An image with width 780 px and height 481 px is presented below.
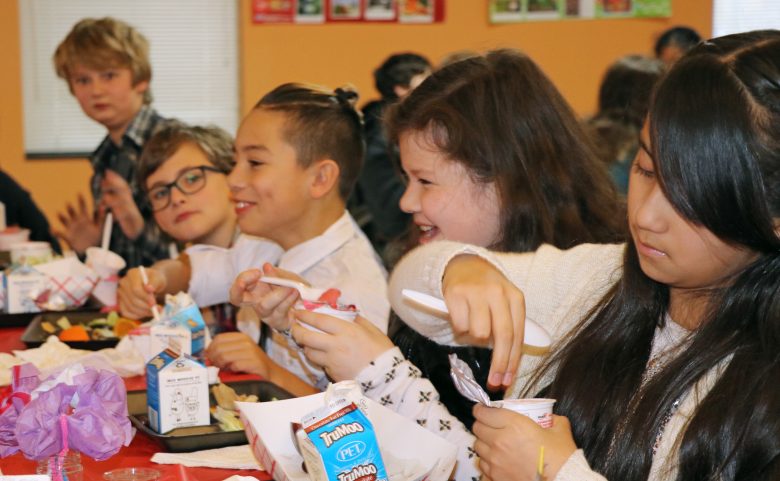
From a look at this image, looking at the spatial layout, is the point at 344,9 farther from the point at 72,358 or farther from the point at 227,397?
the point at 227,397

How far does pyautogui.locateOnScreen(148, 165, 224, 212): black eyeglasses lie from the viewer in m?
3.37

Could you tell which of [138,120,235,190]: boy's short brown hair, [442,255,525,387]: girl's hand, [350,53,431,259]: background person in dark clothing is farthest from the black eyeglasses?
[442,255,525,387]: girl's hand

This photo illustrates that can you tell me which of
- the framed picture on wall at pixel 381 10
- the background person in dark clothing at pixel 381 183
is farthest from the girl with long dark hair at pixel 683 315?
the framed picture on wall at pixel 381 10

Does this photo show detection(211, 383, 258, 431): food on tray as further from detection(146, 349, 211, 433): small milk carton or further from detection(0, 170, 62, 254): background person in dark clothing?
detection(0, 170, 62, 254): background person in dark clothing

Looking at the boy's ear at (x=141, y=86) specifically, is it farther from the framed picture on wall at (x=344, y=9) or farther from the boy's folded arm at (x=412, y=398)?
the boy's folded arm at (x=412, y=398)

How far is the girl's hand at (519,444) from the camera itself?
1.31m

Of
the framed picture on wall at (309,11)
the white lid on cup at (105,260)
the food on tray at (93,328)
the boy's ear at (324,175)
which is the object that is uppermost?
the framed picture on wall at (309,11)

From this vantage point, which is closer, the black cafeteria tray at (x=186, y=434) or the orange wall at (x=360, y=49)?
the black cafeteria tray at (x=186, y=434)

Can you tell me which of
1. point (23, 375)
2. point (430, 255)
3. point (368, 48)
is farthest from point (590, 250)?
point (368, 48)

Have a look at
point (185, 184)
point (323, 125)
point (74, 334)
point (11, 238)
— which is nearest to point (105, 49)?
point (11, 238)

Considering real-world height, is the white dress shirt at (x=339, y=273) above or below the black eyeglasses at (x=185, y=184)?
below

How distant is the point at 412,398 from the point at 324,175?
126 centimetres

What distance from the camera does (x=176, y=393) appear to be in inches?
71.1

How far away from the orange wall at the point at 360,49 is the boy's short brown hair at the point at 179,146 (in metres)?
2.64
